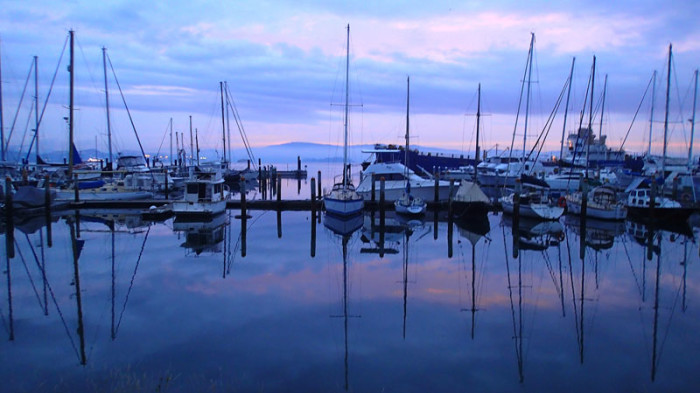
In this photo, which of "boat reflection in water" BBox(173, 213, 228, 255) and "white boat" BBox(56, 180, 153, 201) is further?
"white boat" BBox(56, 180, 153, 201)

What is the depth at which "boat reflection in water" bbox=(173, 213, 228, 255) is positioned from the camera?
21047 millimetres

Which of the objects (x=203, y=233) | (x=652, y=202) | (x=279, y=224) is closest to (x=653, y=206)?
(x=652, y=202)

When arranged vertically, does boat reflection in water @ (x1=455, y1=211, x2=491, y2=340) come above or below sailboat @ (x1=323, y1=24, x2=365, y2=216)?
below

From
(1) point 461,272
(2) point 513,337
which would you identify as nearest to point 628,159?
(1) point 461,272

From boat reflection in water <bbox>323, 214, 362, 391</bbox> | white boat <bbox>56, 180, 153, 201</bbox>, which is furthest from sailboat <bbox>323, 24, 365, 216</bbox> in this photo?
white boat <bbox>56, 180, 153, 201</bbox>

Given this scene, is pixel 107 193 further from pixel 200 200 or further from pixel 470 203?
pixel 470 203

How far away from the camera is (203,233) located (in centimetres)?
2447

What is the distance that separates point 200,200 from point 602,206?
2179 cm

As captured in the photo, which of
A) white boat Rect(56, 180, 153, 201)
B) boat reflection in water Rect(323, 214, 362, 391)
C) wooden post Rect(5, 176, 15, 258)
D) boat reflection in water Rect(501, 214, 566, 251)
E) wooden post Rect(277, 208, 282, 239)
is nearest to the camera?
boat reflection in water Rect(323, 214, 362, 391)

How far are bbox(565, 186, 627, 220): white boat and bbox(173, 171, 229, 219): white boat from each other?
20193 millimetres

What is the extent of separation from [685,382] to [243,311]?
363 inches

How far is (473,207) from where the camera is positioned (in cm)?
3062

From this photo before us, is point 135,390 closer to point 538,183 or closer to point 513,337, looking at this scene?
point 513,337

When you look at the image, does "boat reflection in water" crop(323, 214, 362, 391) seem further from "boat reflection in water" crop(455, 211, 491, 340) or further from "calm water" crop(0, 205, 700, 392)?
"boat reflection in water" crop(455, 211, 491, 340)
